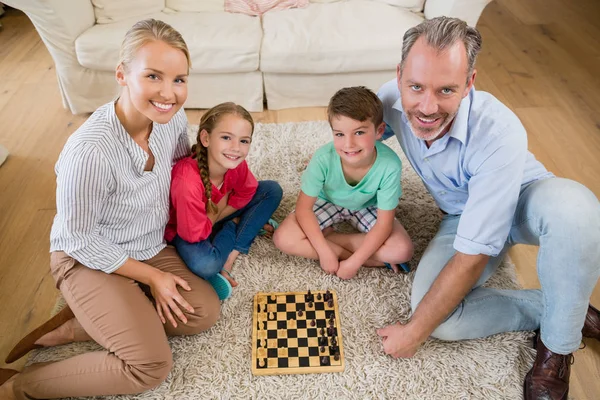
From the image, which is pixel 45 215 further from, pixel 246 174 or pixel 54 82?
pixel 54 82

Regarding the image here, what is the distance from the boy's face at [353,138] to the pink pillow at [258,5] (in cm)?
130

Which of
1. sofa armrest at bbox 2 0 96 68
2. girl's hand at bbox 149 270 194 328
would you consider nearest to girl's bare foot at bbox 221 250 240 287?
girl's hand at bbox 149 270 194 328

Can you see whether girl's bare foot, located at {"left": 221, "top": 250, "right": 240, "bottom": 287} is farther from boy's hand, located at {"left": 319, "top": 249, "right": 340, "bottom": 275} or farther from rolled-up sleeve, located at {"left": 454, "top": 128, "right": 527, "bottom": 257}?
rolled-up sleeve, located at {"left": 454, "top": 128, "right": 527, "bottom": 257}

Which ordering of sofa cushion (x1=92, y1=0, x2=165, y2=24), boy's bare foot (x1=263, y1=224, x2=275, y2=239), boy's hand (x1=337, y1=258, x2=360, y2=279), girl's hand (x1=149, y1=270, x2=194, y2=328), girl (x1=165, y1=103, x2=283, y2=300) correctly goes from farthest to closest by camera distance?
sofa cushion (x1=92, y1=0, x2=165, y2=24)
boy's bare foot (x1=263, y1=224, x2=275, y2=239)
boy's hand (x1=337, y1=258, x2=360, y2=279)
girl (x1=165, y1=103, x2=283, y2=300)
girl's hand (x1=149, y1=270, x2=194, y2=328)

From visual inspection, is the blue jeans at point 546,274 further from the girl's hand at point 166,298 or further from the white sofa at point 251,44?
the white sofa at point 251,44

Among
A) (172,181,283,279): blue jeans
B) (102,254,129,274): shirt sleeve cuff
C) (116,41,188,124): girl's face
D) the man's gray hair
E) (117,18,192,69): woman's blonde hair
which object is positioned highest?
the man's gray hair

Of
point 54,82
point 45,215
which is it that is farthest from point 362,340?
point 54,82

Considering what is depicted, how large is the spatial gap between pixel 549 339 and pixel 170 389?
114cm

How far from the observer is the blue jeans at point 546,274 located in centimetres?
126

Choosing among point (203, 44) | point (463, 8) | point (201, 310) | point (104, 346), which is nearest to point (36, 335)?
point (104, 346)

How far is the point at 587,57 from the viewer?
118 inches

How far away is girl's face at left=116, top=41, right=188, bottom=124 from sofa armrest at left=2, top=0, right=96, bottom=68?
47.1 inches

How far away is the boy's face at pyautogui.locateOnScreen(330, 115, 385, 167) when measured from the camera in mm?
1480

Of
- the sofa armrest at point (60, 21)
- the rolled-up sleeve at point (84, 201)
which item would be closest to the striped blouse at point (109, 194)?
the rolled-up sleeve at point (84, 201)
